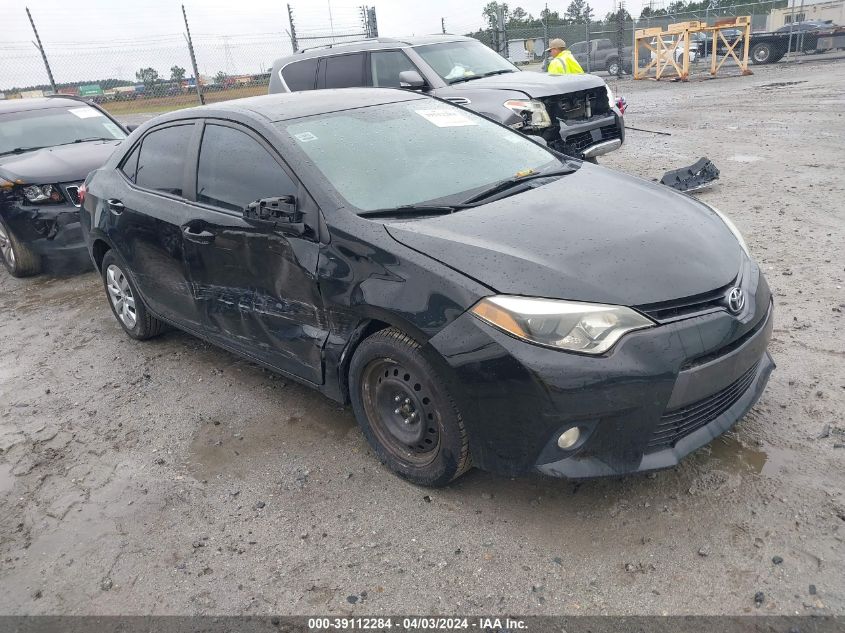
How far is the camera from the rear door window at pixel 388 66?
866 cm

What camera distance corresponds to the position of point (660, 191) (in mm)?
3443

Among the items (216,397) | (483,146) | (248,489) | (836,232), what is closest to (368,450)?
(248,489)

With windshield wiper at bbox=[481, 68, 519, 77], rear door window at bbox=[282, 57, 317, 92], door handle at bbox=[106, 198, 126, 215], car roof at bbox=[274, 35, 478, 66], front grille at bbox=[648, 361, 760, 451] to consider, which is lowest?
front grille at bbox=[648, 361, 760, 451]

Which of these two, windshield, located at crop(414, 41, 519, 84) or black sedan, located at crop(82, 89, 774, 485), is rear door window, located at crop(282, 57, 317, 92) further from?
black sedan, located at crop(82, 89, 774, 485)

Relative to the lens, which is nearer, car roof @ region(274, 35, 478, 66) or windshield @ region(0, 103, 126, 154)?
windshield @ region(0, 103, 126, 154)

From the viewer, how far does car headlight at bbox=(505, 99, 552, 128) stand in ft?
24.9

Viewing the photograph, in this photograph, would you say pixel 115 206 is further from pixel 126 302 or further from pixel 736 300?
pixel 736 300

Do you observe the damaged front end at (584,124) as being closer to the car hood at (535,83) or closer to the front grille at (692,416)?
the car hood at (535,83)

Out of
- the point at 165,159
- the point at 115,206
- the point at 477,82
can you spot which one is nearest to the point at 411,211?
the point at 165,159

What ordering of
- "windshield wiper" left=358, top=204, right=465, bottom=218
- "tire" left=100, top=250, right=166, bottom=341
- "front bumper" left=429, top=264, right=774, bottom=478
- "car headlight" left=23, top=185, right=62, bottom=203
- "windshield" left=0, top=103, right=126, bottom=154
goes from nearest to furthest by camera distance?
"front bumper" left=429, top=264, right=774, bottom=478, "windshield wiper" left=358, top=204, right=465, bottom=218, "tire" left=100, top=250, right=166, bottom=341, "car headlight" left=23, top=185, right=62, bottom=203, "windshield" left=0, top=103, right=126, bottom=154

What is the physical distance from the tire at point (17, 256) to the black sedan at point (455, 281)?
3.46 meters

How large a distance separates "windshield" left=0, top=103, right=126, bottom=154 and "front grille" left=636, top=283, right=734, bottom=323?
7319mm

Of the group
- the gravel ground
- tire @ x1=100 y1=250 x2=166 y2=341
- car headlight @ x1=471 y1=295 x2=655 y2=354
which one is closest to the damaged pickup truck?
tire @ x1=100 y1=250 x2=166 y2=341

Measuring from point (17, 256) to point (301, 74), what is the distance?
4.55m
